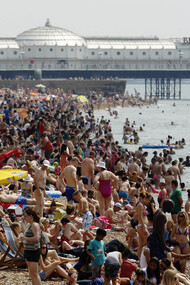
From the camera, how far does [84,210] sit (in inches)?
471

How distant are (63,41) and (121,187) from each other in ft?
351

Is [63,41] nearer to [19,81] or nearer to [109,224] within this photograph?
[19,81]

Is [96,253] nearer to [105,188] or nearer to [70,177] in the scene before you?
[105,188]

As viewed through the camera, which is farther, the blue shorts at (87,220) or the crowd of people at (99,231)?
the blue shorts at (87,220)

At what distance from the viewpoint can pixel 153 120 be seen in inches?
2712

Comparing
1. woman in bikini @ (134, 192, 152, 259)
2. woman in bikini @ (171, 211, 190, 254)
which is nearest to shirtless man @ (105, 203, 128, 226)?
woman in bikini @ (134, 192, 152, 259)

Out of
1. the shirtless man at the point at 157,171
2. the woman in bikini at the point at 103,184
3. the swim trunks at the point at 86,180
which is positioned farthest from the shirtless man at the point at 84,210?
the shirtless man at the point at 157,171

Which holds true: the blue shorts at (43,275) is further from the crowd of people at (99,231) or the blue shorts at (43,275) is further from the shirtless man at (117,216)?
the shirtless man at (117,216)

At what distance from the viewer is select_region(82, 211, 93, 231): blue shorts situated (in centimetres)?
1191

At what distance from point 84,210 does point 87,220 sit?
6.8 inches

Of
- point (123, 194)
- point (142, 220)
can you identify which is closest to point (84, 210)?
point (142, 220)

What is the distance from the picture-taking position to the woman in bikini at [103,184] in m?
13.6

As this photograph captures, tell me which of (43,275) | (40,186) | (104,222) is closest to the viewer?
(43,275)

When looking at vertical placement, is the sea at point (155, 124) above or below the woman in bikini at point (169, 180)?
below
